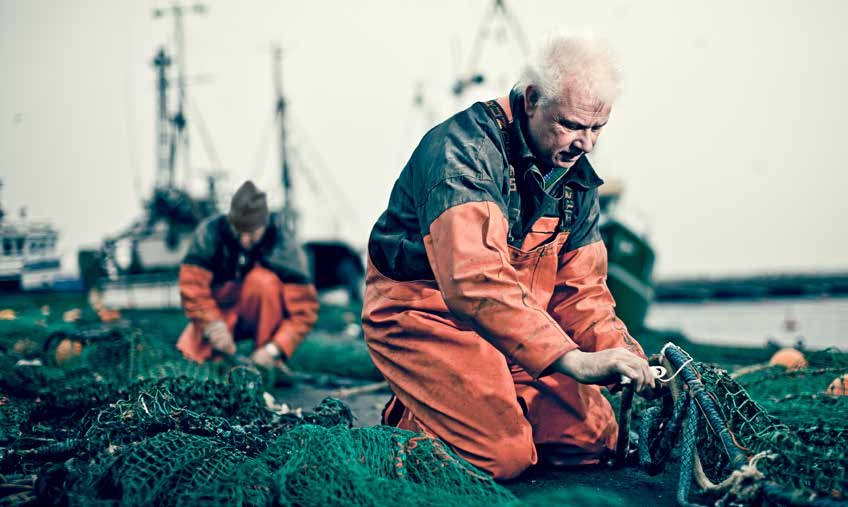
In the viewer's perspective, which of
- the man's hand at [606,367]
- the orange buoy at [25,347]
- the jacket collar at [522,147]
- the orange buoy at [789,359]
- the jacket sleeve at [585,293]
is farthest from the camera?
the orange buoy at [25,347]

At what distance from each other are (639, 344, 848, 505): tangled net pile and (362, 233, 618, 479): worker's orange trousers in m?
0.31

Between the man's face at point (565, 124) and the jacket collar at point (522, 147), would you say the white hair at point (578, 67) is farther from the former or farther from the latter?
the jacket collar at point (522, 147)

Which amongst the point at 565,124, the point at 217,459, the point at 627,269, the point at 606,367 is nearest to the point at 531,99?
the point at 565,124

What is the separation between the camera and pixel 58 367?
4512 millimetres

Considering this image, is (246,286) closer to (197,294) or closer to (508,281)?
(197,294)

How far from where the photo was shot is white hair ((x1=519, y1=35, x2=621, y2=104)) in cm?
223

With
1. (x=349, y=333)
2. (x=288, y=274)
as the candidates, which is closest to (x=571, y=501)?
(x=288, y=274)

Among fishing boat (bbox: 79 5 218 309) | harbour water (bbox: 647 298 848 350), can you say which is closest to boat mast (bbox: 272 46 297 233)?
fishing boat (bbox: 79 5 218 309)

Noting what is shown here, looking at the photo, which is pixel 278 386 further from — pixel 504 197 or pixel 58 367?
pixel 504 197

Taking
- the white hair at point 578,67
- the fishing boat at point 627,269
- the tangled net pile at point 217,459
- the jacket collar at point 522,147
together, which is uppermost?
the white hair at point 578,67

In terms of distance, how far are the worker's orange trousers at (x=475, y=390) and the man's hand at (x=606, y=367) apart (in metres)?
0.38

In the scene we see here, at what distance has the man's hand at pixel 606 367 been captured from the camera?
6.75ft

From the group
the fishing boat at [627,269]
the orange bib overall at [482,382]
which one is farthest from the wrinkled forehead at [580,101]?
the fishing boat at [627,269]

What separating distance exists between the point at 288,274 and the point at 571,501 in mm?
3891
